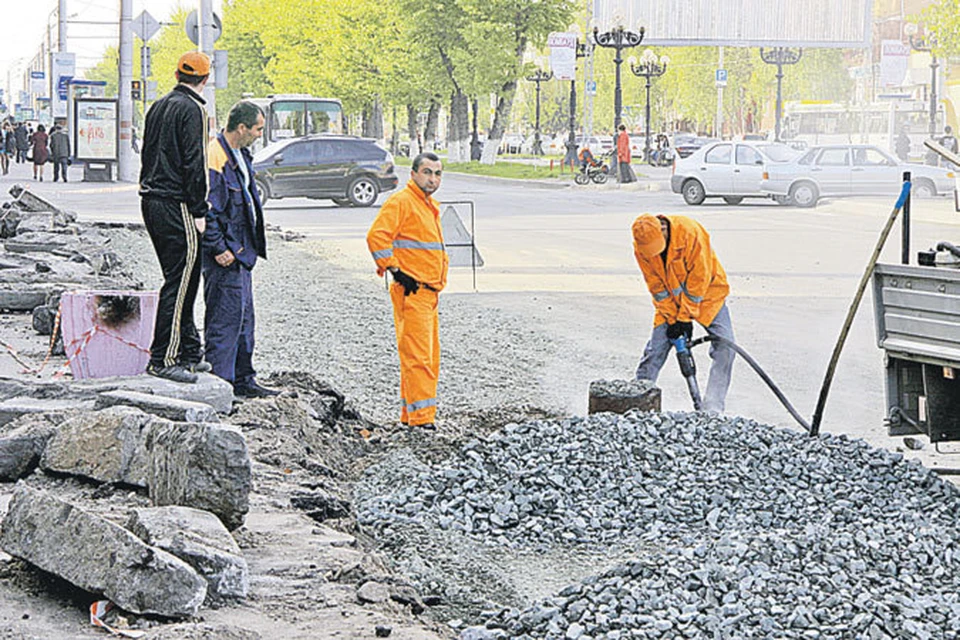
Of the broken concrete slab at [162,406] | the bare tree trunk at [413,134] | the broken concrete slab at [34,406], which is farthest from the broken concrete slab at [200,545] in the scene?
the bare tree trunk at [413,134]

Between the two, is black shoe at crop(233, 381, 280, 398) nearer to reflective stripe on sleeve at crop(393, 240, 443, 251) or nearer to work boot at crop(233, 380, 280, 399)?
work boot at crop(233, 380, 280, 399)

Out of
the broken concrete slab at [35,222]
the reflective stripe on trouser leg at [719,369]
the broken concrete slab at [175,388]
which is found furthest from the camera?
the broken concrete slab at [35,222]

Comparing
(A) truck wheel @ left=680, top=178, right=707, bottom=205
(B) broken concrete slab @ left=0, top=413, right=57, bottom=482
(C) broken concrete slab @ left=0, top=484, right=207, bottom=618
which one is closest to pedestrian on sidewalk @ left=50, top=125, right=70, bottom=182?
(A) truck wheel @ left=680, top=178, right=707, bottom=205

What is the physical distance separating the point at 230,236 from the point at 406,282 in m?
1.06

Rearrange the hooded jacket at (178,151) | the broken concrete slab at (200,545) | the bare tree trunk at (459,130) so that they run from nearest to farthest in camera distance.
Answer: the broken concrete slab at (200,545)
the hooded jacket at (178,151)
the bare tree trunk at (459,130)

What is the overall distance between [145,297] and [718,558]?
15.0 ft

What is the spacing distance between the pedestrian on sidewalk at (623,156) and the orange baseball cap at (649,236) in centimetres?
2999

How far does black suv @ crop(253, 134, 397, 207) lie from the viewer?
98.0 ft

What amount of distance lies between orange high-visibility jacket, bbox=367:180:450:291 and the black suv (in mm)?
21864

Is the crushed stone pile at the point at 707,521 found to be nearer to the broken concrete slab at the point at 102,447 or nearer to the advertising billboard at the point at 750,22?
the broken concrete slab at the point at 102,447

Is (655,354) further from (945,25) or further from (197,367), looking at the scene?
(945,25)

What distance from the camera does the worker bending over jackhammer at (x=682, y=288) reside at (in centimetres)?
824

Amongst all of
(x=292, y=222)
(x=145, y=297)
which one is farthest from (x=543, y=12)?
(x=145, y=297)

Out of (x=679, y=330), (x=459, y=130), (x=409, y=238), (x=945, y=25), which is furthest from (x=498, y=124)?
(x=409, y=238)
